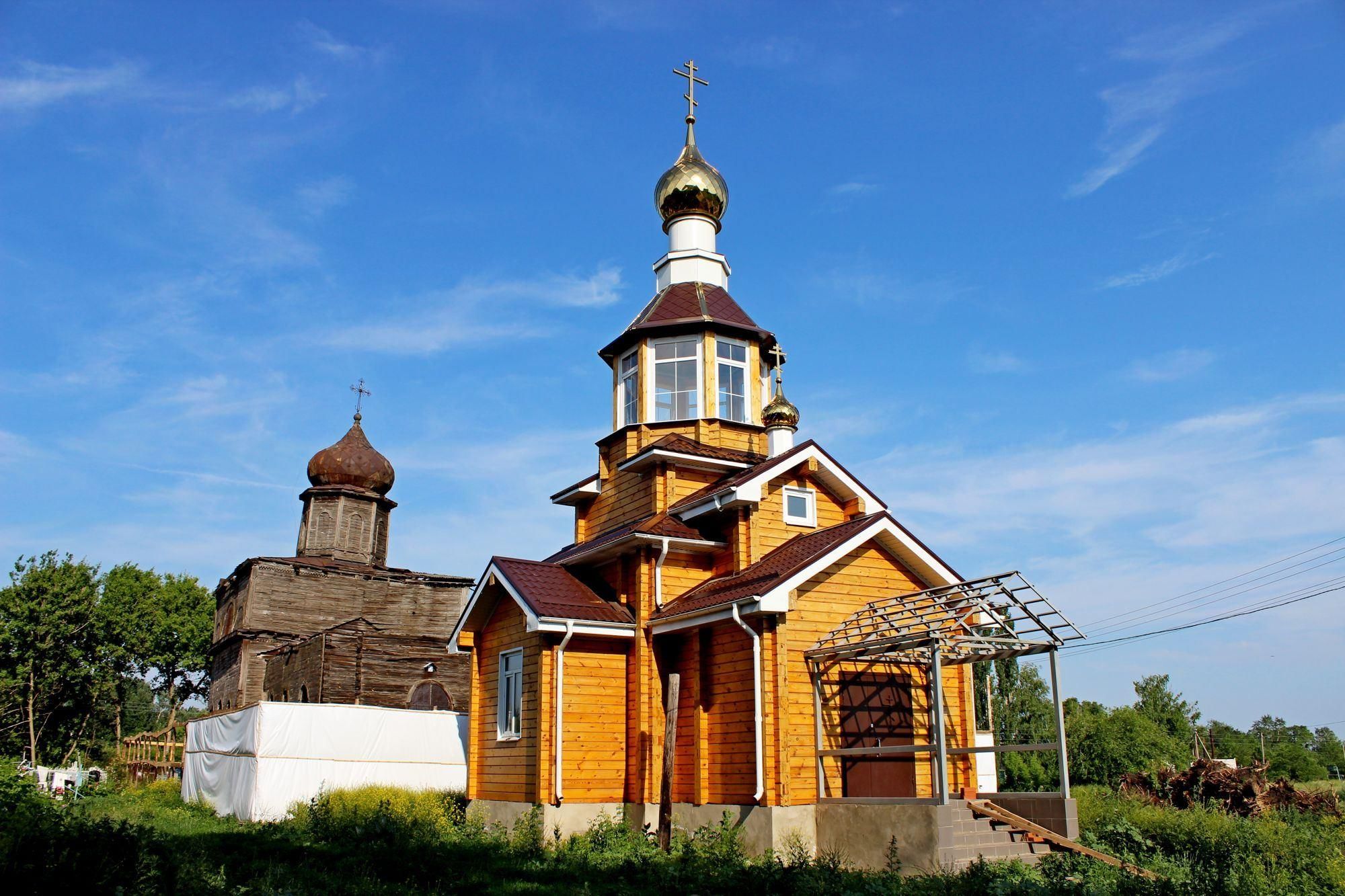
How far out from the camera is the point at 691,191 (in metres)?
21.4

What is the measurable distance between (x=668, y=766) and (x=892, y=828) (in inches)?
126

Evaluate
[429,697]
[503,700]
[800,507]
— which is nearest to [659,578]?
[800,507]

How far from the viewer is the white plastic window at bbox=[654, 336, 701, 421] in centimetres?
1958

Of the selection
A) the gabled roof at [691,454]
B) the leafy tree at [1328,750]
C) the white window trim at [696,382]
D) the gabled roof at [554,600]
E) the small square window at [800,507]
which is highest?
the white window trim at [696,382]

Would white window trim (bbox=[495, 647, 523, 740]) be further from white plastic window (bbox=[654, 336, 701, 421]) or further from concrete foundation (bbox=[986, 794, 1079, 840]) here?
concrete foundation (bbox=[986, 794, 1079, 840])

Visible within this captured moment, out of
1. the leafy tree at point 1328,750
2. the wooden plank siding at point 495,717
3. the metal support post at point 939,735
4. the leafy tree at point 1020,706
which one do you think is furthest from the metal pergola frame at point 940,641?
the leafy tree at point 1328,750

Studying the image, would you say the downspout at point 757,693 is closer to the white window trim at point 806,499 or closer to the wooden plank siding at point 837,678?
the wooden plank siding at point 837,678

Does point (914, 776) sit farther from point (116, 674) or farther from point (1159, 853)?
point (116, 674)

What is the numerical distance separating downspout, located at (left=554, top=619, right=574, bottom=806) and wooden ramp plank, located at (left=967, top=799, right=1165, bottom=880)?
618cm

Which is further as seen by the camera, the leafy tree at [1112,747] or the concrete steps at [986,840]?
the leafy tree at [1112,747]

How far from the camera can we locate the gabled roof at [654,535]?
16625 millimetres

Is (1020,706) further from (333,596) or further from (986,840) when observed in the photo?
(986,840)

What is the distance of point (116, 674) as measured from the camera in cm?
4616

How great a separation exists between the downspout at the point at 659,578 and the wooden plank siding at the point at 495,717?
6.62 ft
